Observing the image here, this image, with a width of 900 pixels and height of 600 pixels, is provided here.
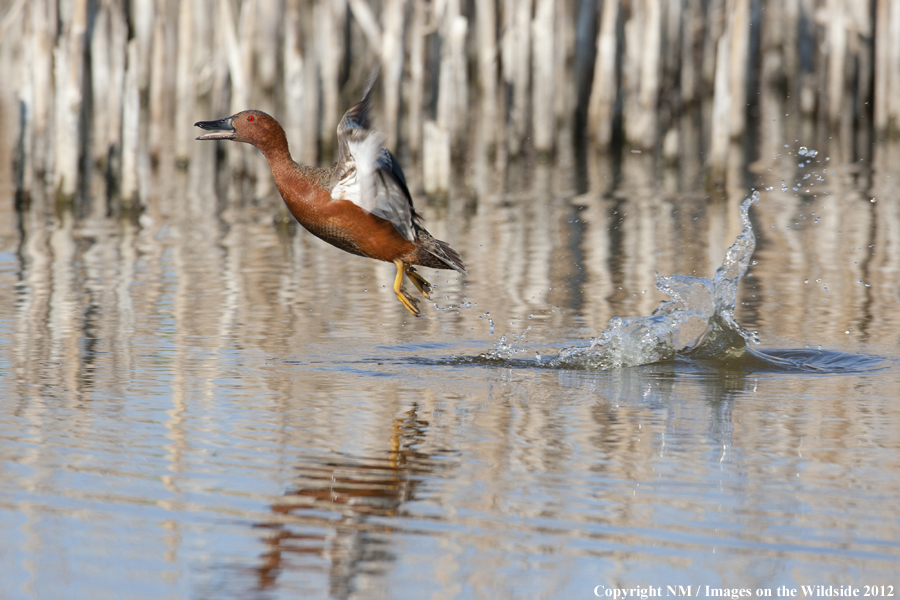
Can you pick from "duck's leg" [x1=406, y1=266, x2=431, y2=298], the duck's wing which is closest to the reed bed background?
"duck's leg" [x1=406, y1=266, x2=431, y2=298]

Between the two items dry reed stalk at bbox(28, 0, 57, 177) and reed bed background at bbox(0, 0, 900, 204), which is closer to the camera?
dry reed stalk at bbox(28, 0, 57, 177)

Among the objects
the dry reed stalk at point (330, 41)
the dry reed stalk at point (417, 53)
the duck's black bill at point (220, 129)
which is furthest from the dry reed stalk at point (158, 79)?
the duck's black bill at point (220, 129)

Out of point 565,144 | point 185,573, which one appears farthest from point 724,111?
point 185,573

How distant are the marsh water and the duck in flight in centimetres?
57

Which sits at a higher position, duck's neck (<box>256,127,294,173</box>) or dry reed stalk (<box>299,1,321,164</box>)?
dry reed stalk (<box>299,1,321,164</box>)

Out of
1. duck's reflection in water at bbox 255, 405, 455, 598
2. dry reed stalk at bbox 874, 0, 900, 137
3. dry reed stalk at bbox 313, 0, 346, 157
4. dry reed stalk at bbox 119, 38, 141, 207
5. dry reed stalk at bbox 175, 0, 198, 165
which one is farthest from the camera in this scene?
A: dry reed stalk at bbox 874, 0, 900, 137

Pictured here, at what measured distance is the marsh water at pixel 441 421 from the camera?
3568mm

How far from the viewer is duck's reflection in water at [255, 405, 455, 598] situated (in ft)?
11.6

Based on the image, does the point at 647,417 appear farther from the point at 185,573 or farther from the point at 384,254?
the point at 185,573

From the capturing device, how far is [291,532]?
375 centimetres

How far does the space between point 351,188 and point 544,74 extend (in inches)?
315

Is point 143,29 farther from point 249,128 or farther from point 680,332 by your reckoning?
point 680,332

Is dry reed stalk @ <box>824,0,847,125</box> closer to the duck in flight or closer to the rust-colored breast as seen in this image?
the duck in flight

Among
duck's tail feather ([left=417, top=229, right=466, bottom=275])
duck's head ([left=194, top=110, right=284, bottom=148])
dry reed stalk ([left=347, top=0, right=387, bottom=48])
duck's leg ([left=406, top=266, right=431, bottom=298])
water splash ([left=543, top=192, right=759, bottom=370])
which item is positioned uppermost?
dry reed stalk ([left=347, top=0, right=387, bottom=48])
